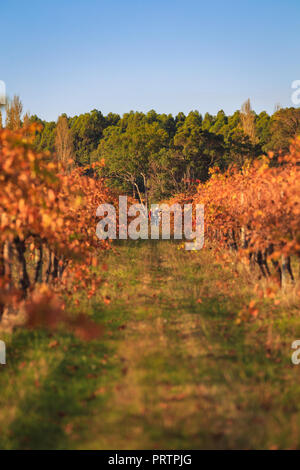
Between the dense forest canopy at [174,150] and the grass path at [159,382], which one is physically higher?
the dense forest canopy at [174,150]

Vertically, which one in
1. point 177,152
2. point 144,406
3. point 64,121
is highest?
point 64,121

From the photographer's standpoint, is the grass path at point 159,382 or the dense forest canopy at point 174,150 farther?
the dense forest canopy at point 174,150

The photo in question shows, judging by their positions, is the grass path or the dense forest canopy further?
the dense forest canopy

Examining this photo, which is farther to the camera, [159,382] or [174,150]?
[174,150]

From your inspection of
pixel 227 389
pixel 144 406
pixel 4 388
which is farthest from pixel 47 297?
pixel 227 389

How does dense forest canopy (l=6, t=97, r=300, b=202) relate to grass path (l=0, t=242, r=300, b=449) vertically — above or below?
above

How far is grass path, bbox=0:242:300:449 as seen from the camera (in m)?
3.77

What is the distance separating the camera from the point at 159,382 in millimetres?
4727

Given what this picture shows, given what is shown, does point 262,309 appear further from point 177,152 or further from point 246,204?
point 177,152

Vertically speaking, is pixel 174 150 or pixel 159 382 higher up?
pixel 174 150

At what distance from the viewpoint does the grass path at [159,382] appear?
12.4 feet

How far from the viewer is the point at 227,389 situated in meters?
4.51
